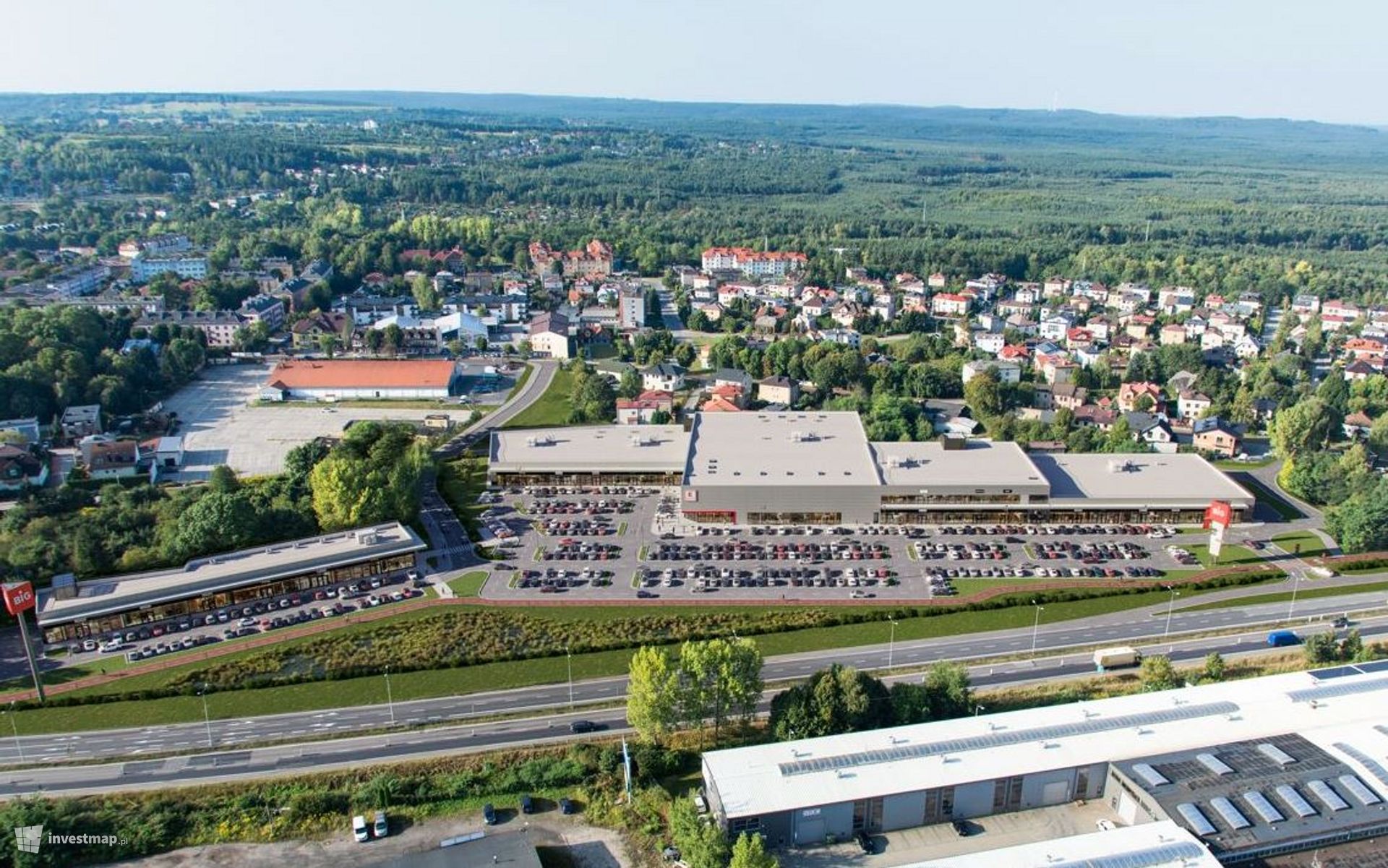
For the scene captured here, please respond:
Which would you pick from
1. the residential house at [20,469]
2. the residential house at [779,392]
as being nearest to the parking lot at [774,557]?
the residential house at [779,392]

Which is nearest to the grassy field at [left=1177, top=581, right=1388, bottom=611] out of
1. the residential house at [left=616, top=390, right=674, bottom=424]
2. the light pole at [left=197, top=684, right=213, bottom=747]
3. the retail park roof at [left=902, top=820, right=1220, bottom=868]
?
the retail park roof at [left=902, top=820, right=1220, bottom=868]

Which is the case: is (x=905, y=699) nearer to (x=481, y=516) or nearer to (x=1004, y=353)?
(x=481, y=516)

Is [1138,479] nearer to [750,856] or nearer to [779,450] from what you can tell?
[779,450]

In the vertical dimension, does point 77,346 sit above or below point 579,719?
above

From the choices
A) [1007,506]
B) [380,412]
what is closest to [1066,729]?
[1007,506]

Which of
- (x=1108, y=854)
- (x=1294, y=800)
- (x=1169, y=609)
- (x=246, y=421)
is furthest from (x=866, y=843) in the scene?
(x=246, y=421)

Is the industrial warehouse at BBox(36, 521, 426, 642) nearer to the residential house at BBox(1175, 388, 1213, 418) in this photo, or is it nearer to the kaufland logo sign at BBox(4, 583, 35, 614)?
the kaufland logo sign at BBox(4, 583, 35, 614)

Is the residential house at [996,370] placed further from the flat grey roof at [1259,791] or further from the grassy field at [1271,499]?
the flat grey roof at [1259,791]
